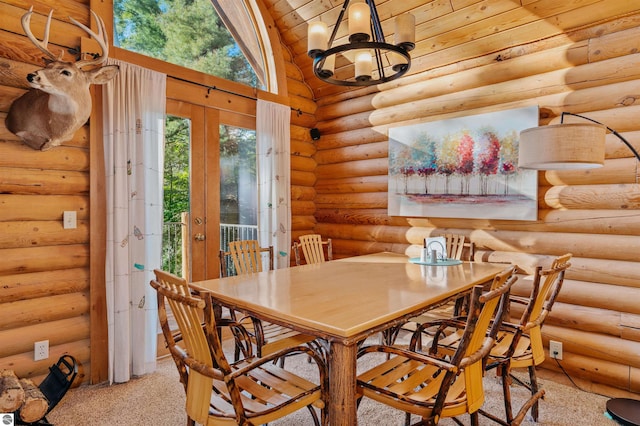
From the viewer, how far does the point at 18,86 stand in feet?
8.58

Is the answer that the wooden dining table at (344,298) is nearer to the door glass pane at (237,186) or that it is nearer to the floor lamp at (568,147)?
the floor lamp at (568,147)

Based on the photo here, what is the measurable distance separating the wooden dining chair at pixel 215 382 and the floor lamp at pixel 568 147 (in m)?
1.77

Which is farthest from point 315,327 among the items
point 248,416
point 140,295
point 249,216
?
point 249,216

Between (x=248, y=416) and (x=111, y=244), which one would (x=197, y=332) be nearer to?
(x=248, y=416)

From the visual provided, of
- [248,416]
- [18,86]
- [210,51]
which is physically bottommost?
[248,416]

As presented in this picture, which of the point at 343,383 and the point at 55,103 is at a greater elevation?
the point at 55,103

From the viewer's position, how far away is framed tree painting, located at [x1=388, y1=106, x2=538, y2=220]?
3.26 m

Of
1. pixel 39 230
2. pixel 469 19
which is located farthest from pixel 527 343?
pixel 39 230

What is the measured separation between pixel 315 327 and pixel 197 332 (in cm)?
49

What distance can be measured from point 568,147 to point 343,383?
6.01 feet

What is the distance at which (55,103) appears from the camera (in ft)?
8.20

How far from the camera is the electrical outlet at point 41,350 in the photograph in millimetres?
2670

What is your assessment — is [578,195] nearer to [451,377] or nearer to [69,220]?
[451,377]

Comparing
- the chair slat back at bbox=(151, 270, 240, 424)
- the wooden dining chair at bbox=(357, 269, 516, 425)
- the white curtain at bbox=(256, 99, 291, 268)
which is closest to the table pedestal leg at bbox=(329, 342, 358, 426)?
the wooden dining chair at bbox=(357, 269, 516, 425)
